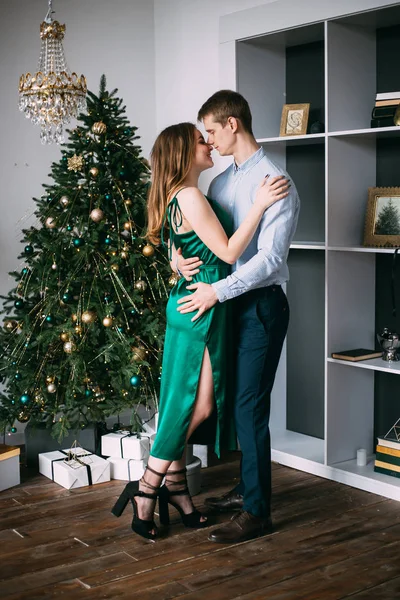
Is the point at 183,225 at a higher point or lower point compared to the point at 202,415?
higher

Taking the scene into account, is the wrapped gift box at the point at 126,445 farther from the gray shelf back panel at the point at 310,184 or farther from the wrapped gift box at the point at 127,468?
the gray shelf back panel at the point at 310,184

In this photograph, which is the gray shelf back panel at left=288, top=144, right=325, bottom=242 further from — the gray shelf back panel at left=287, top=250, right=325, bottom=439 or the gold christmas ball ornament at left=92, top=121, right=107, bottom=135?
the gold christmas ball ornament at left=92, top=121, right=107, bottom=135

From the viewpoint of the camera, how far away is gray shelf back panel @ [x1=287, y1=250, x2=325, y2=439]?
409cm

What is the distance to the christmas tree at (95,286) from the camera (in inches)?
134

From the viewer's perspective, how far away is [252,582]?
261 cm

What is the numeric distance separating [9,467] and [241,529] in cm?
122

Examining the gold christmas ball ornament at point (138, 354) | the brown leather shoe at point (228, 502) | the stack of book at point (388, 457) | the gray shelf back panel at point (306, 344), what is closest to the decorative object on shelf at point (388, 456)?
the stack of book at point (388, 457)

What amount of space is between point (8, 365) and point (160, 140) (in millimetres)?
1353

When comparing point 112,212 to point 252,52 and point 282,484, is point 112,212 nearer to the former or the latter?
point 252,52

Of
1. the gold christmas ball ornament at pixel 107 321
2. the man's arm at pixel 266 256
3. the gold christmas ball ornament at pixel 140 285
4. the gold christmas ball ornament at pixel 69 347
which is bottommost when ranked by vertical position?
the gold christmas ball ornament at pixel 69 347

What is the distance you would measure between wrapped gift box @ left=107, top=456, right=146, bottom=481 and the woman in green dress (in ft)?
2.02

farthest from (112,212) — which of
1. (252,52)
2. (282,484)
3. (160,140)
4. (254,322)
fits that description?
(282,484)

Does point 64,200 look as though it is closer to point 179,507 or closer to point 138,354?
point 138,354

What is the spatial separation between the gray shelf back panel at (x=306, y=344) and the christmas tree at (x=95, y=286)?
0.95 metres
